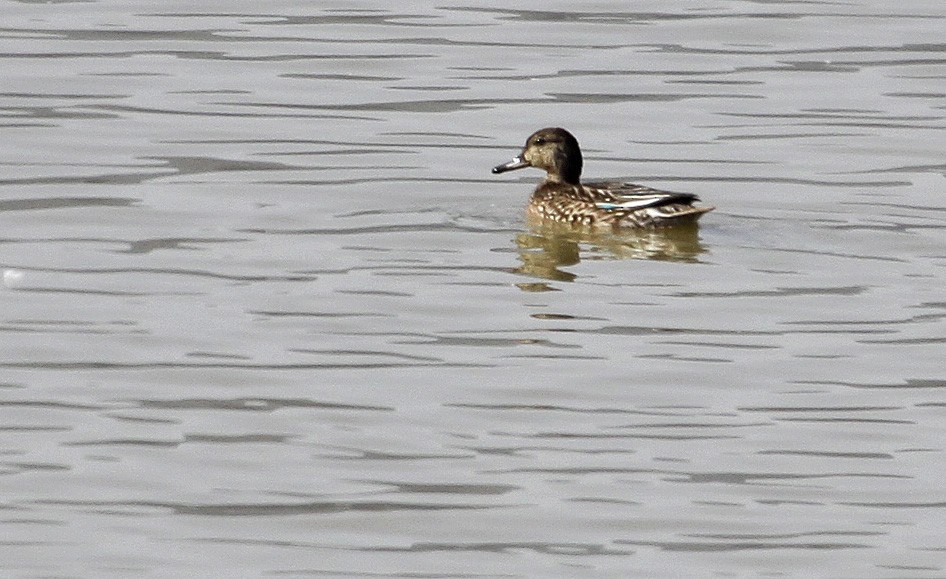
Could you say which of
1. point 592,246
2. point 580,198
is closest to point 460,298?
point 592,246

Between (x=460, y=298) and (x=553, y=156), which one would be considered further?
(x=553, y=156)

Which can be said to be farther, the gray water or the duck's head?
the duck's head

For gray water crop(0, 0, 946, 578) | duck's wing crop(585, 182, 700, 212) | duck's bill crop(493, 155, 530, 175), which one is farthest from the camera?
duck's bill crop(493, 155, 530, 175)

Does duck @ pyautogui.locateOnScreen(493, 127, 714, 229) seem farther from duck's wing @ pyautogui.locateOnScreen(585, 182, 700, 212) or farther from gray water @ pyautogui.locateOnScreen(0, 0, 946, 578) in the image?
gray water @ pyautogui.locateOnScreen(0, 0, 946, 578)

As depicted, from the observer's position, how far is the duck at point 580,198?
1337 cm

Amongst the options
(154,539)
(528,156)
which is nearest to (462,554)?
(154,539)

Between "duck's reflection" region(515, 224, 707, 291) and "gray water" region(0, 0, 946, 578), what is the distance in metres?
0.04

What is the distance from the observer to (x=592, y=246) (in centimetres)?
1345

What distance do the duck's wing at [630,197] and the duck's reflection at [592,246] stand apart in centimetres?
17

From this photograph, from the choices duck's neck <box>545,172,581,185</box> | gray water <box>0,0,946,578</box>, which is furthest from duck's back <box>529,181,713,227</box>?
duck's neck <box>545,172,581,185</box>

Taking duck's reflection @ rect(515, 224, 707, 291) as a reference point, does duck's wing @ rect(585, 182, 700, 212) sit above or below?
above

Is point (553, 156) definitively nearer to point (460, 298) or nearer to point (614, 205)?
point (614, 205)

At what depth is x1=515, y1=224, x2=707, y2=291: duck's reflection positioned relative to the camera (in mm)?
12859

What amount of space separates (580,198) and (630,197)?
1.40 feet
